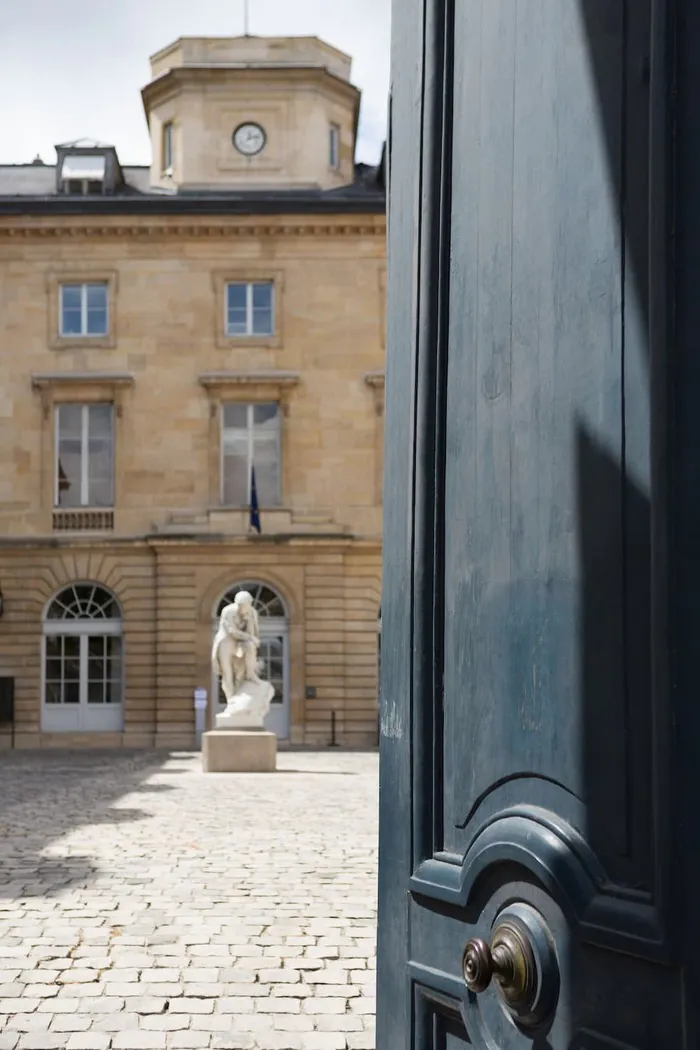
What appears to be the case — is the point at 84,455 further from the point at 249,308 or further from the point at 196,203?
the point at 196,203

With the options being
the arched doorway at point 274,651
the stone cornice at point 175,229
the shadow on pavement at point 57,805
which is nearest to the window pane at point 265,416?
the arched doorway at point 274,651

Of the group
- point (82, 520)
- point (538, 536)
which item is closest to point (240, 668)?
point (82, 520)

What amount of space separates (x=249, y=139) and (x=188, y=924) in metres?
28.1

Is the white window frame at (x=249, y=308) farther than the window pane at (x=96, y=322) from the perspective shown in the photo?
No

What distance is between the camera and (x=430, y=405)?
8.04 ft

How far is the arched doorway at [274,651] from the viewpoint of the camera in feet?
93.2

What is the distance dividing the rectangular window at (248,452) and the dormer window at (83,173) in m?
7.29

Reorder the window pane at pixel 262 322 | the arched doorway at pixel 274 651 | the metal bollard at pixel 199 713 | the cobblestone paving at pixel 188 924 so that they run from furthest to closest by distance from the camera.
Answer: the window pane at pixel 262 322 → the arched doorway at pixel 274 651 → the metal bollard at pixel 199 713 → the cobblestone paving at pixel 188 924

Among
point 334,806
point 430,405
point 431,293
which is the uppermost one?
point 431,293

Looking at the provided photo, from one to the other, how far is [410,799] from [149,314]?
28574 mm

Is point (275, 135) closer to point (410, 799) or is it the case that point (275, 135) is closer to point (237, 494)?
point (237, 494)

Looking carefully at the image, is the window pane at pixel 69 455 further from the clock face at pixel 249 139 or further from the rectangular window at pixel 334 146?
the rectangular window at pixel 334 146

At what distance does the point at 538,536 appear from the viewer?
6.62ft

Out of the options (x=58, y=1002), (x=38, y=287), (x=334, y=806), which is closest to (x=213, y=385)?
(x=38, y=287)
